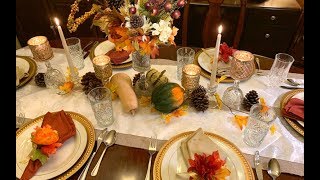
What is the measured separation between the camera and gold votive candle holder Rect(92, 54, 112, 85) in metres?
0.95

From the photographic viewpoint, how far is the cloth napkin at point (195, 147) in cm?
73

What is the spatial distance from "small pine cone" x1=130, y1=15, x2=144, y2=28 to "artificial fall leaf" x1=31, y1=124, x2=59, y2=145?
16.8 inches

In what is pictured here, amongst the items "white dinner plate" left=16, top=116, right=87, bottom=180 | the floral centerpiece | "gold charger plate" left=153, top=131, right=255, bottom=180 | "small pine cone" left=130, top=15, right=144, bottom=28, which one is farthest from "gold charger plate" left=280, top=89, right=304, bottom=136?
"white dinner plate" left=16, top=116, right=87, bottom=180

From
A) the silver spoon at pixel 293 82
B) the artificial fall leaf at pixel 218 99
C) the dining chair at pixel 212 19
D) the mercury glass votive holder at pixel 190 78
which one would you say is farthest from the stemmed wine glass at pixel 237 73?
the dining chair at pixel 212 19

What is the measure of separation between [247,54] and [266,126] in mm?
301

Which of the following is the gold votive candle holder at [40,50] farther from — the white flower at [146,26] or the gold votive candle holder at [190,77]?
the gold votive candle holder at [190,77]

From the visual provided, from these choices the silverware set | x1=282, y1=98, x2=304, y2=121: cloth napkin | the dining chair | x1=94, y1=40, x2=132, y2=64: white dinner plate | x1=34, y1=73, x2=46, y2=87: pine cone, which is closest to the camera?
the silverware set

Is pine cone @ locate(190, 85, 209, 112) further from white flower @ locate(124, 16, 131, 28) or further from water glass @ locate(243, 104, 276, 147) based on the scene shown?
white flower @ locate(124, 16, 131, 28)

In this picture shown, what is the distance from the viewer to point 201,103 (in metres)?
0.92

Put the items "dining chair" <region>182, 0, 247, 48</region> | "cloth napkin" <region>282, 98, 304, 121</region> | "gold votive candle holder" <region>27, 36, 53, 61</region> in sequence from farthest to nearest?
"dining chair" <region>182, 0, 247, 48</region>
"gold votive candle holder" <region>27, 36, 53, 61</region>
"cloth napkin" <region>282, 98, 304, 121</region>

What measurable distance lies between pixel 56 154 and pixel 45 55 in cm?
43

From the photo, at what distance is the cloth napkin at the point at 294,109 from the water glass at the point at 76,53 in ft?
3.00
